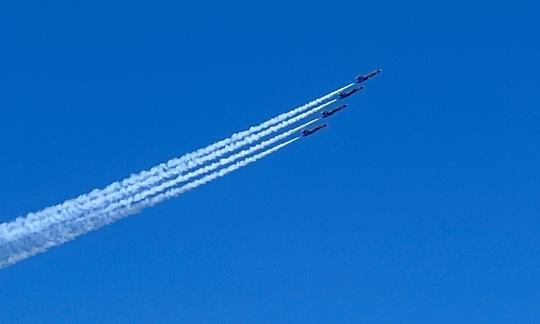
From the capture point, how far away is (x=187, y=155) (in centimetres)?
14175

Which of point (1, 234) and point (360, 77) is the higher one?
point (360, 77)

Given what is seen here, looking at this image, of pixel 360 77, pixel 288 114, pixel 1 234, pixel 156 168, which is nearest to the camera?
pixel 1 234

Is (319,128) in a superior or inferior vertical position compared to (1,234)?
superior

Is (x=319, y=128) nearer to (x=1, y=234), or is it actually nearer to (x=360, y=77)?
(x=360, y=77)

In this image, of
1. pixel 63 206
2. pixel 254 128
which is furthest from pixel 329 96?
pixel 63 206

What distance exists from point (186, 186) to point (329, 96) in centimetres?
2560

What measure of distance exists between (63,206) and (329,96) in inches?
1499

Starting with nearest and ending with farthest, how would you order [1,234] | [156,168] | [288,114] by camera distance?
[1,234] → [156,168] → [288,114]

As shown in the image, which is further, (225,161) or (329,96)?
(329,96)

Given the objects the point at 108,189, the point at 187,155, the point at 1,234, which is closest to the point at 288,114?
the point at 187,155

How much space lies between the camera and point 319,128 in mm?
155000

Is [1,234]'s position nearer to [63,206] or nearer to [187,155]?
[63,206]

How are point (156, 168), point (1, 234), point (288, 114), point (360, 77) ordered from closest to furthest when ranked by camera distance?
point (1, 234) < point (156, 168) < point (288, 114) < point (360, 77)

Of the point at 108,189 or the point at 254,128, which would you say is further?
the point at 254,128
